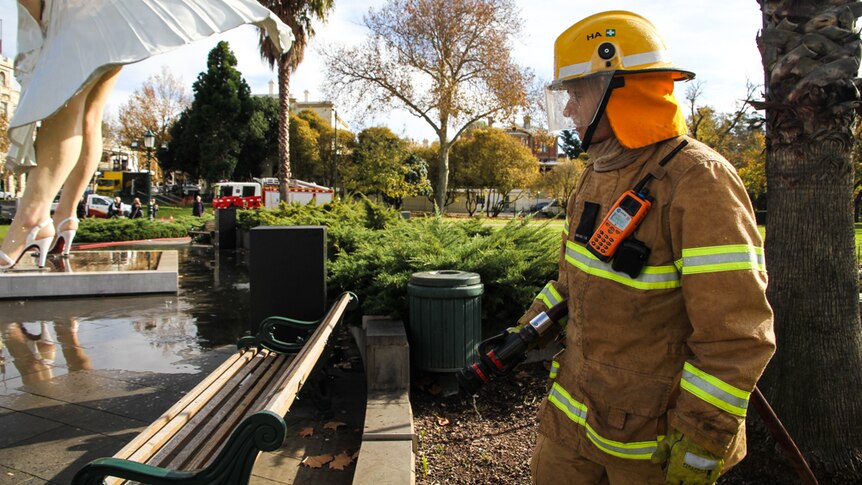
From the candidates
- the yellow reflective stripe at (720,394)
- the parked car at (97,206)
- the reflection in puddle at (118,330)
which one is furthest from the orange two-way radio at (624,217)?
the parked car at (97,206)

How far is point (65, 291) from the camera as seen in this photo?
311 inches

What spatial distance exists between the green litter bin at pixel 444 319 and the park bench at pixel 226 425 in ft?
1.96

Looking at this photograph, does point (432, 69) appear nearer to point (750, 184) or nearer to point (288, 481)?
point (750, 184)

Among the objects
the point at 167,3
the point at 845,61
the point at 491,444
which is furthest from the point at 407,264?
the point at 845,61

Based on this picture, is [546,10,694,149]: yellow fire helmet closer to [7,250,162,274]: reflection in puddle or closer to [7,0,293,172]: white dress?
[7,0,293,172]: white dress

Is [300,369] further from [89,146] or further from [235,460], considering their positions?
[89,146]

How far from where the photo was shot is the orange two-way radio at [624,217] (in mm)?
1771

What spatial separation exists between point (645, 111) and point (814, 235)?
188 centimetres

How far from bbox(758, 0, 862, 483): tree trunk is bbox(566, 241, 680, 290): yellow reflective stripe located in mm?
1860

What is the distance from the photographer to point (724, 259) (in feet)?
5.24

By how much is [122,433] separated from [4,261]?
3568 millimetres

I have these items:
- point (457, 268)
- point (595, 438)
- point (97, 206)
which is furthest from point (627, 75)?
point (97, 206)

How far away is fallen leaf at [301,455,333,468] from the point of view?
338 centimetres

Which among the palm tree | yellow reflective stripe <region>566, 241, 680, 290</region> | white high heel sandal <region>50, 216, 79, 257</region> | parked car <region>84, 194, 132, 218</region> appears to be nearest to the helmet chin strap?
yellow reflective stripe <region>566, 241, 680, 290</region>
